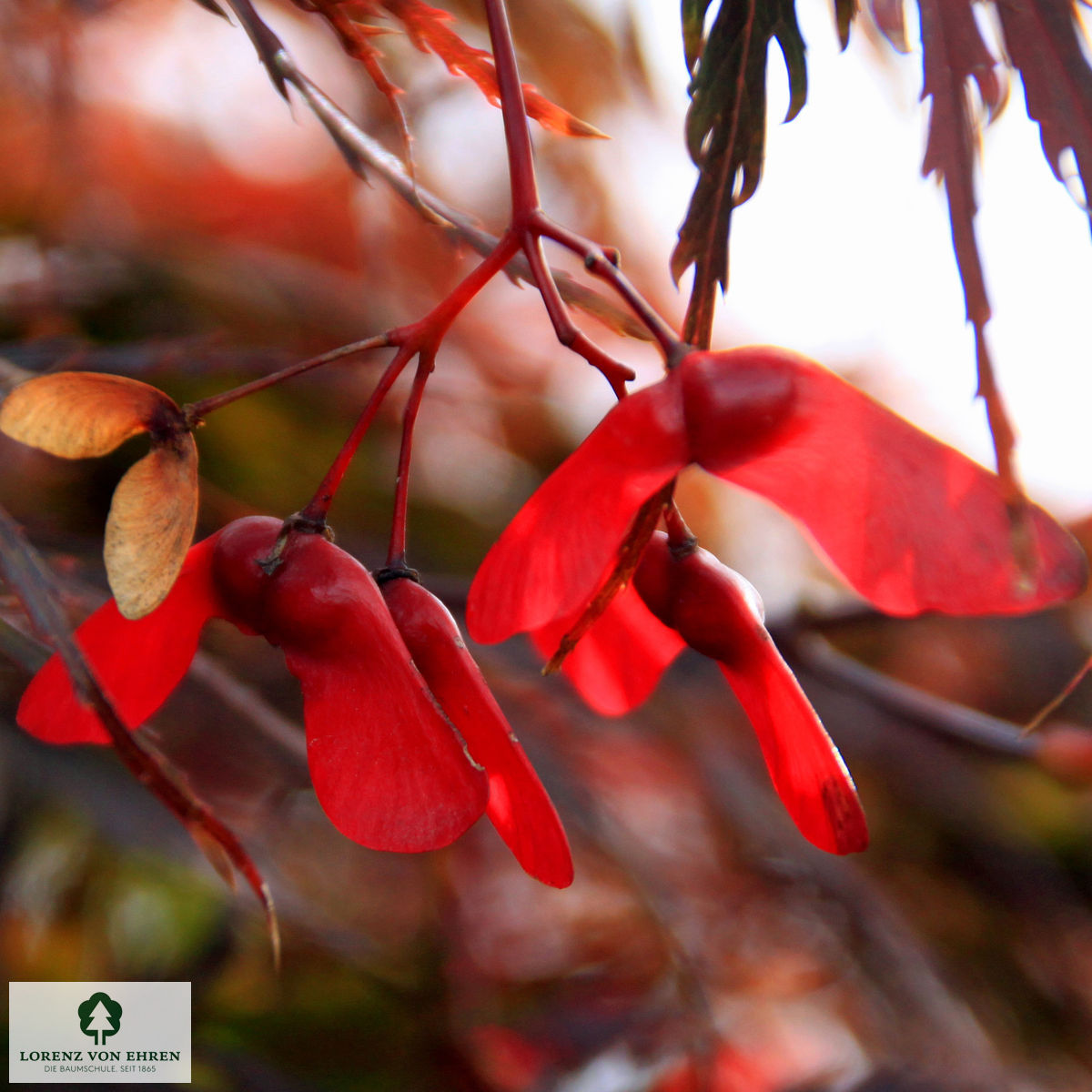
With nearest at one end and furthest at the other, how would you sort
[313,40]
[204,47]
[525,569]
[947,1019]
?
1. [525,569]
2. [947,1019]
3. [313,40]
4. [204,47]

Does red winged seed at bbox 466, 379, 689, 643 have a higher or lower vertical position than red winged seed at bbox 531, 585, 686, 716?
higher

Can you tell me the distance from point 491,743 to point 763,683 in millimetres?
105

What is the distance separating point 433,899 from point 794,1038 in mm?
544

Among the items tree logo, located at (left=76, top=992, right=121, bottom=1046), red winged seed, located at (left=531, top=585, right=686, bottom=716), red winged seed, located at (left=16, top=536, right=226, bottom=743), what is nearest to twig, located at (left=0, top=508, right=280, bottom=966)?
red winged seed, located at (left=16, top=536, right=226, bottom=743)

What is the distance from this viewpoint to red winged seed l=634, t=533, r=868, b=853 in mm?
344

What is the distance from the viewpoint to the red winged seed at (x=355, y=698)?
32cm

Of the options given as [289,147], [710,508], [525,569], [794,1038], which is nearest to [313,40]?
[289,147]

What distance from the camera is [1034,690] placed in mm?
1600

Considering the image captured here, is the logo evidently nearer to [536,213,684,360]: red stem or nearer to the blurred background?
the blurred background

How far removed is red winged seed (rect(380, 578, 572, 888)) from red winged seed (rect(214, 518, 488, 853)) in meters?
0.02

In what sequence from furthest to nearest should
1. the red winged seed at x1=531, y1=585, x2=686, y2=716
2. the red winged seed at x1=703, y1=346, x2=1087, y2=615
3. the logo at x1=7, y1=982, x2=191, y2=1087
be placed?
1. the logo at x1=7, y1=982, x2=191, y2=1087
2. the red winged seed at x1=531, y1=585, x2=686, y2=716
3. the red winged seed at x1=703, y1=346, x2=1087, y2=615

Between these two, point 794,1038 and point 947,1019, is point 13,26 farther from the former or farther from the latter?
point 794,1038

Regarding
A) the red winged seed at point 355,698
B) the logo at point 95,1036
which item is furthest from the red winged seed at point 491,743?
the logo at point 95,1036

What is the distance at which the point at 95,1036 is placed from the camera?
745 mm
